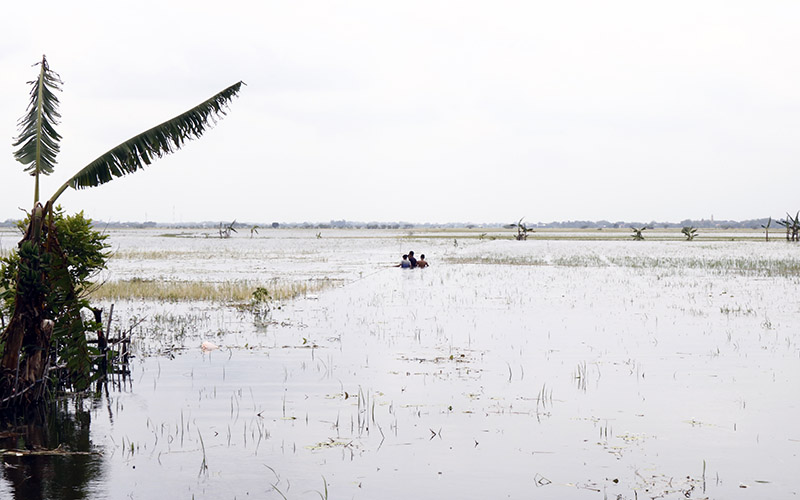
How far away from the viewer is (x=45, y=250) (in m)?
8.51

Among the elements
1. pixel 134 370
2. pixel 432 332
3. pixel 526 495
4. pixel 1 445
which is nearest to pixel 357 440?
pixel 526 495

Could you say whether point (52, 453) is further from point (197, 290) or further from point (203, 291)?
point (197, 290)

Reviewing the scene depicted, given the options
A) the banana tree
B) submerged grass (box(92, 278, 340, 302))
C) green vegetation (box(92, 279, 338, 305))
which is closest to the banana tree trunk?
the banana tree

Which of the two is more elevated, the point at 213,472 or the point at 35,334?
the point at 35,334

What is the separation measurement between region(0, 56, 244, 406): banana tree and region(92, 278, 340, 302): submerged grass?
10.9m

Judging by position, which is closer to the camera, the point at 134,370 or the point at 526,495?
the point at 526,495

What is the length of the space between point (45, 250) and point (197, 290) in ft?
48.6

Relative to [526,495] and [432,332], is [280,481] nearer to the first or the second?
[526,495]

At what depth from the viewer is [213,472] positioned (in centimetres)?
667

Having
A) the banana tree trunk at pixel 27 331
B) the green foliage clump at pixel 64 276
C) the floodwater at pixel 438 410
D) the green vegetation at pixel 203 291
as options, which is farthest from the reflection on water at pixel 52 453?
the green vegetation at pixel 203 291

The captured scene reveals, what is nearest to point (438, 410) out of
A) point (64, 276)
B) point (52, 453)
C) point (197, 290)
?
point (52, 453)

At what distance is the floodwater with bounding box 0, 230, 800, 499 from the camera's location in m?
6.43

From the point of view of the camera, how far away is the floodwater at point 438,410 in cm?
643

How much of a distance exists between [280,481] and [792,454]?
510 centimetres
